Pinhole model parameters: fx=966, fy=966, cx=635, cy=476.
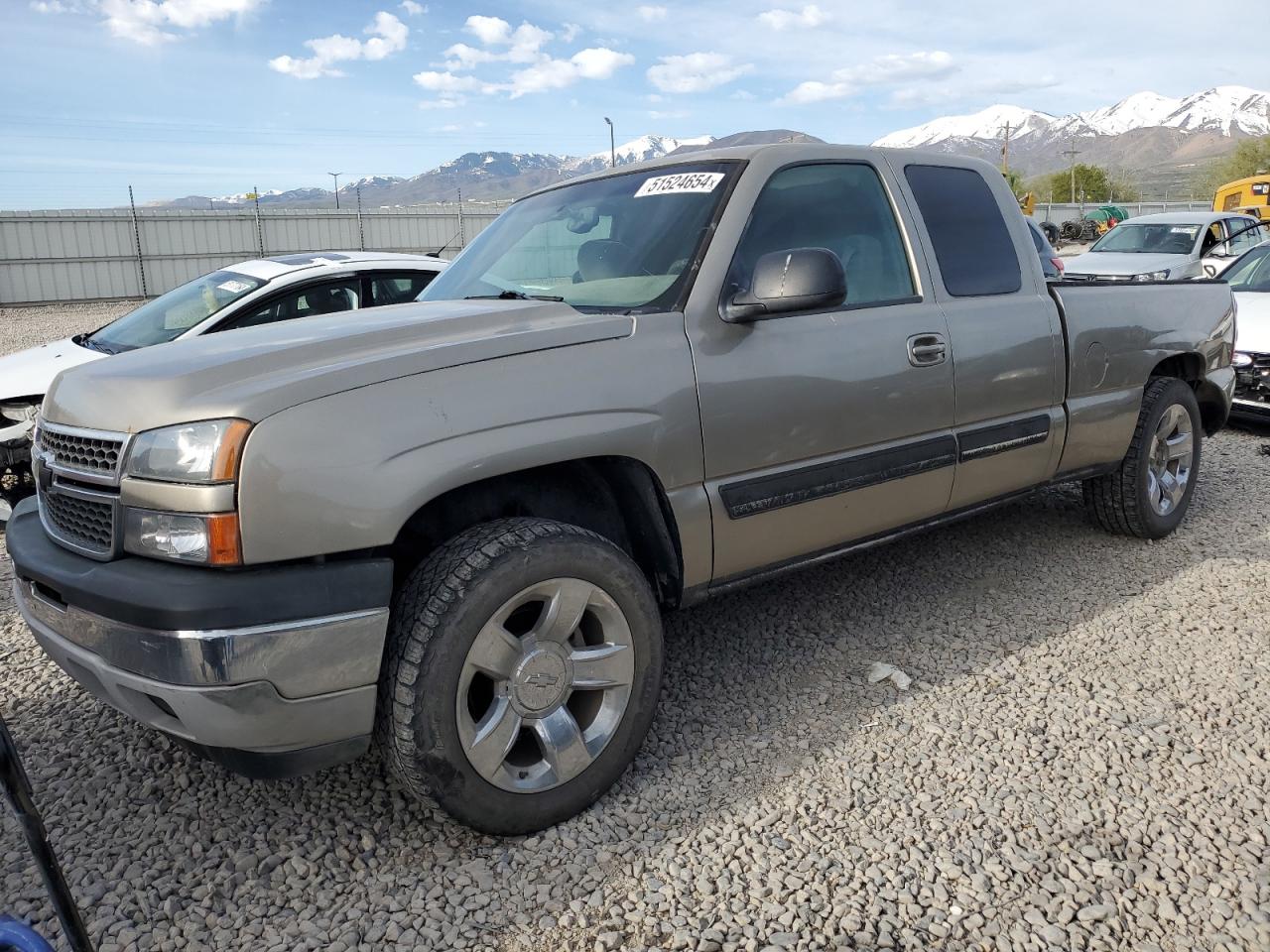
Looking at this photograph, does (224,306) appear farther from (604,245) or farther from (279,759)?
(279,759)

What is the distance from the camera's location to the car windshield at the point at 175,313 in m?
6.04

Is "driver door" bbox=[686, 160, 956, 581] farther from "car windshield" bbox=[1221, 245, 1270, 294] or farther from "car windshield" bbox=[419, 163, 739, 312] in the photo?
"car windshield" bbox=[1221, 245, 1270, 294]

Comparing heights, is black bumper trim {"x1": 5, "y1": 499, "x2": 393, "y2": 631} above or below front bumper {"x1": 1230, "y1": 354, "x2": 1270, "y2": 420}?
above

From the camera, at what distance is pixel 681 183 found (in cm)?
328

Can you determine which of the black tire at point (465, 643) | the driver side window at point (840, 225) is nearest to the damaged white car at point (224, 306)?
the driver side window at point (840, 225)

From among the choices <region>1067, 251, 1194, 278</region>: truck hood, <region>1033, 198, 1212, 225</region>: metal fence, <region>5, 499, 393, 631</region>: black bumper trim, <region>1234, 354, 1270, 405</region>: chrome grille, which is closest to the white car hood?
<region>1234, 354, 1270, 405</region>: chrome grille

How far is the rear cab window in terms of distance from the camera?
3670mm

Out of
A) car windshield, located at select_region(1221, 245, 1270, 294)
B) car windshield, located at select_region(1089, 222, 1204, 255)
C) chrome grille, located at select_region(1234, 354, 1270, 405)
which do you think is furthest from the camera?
car windshield, located at select_region(1089, 222, 1204, 255)

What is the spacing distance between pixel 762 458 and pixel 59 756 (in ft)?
7.85

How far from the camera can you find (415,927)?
227 cm

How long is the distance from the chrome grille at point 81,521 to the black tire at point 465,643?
27.8 inches

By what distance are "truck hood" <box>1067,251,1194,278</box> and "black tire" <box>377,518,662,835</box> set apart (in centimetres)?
1101

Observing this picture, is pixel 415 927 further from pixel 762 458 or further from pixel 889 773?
pixel 762 458

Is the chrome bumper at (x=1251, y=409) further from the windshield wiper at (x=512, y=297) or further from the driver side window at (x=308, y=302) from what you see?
the driver side window at (x=308, y=302)
